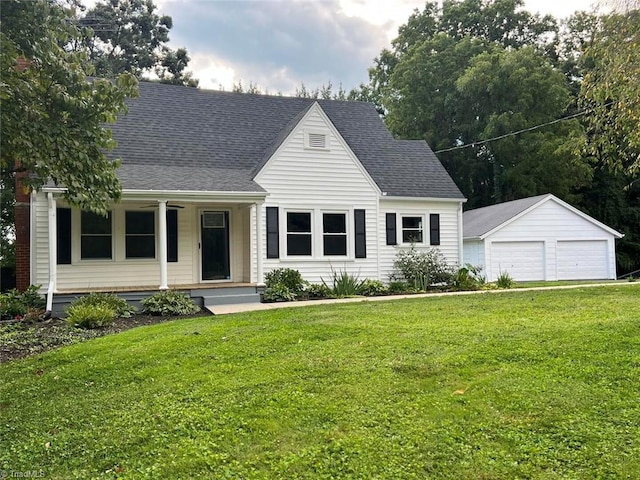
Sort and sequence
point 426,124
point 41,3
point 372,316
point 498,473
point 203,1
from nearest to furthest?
point 498,473, point 41,3, point 372,316, point 203,1, point 426,124

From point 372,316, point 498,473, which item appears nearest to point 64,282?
point 372,316

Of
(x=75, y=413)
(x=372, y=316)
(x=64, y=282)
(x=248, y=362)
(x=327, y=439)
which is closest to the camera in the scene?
(x=327, y=439)

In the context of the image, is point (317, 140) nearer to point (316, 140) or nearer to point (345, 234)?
point (316, 140)

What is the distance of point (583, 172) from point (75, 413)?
92.1 ft

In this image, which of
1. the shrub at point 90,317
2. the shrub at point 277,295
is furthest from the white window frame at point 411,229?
the shrub at point 90,317

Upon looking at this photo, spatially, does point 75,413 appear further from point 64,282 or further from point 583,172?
point 583,172

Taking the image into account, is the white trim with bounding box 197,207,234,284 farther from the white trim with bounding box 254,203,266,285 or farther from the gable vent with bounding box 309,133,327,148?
the gable vent with bounding box 309,133,327,148

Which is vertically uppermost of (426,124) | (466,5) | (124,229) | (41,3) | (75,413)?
(466,5)

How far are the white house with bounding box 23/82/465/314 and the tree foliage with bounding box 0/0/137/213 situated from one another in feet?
21.3

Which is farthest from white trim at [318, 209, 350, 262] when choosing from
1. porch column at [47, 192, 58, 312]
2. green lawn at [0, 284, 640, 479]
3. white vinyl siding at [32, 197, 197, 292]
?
green lawn at [0, 284, 640, 479]

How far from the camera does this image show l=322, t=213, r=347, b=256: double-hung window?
14.9 m

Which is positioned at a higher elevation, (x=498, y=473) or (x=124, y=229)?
(x=124, y=229)

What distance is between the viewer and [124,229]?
13250 mm

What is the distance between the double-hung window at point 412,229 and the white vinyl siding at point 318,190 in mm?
1375
